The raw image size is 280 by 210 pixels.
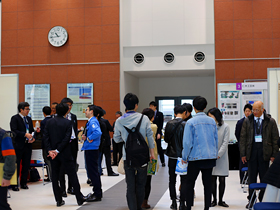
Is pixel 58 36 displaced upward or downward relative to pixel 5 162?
upward

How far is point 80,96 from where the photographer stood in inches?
480

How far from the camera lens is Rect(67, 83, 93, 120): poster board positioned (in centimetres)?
1215

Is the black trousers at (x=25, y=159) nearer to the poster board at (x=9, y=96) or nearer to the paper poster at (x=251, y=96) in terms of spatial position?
the poster board at (x=9, y=96)

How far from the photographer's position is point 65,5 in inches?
485

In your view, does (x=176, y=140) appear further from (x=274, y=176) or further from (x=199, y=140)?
(x=274, y=176)

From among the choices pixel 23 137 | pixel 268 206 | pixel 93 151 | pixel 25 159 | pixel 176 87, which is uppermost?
pixel 176 87

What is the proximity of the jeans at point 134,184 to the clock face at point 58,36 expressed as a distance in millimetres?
8929

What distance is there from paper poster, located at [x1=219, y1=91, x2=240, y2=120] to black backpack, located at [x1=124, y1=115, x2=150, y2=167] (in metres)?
6.57

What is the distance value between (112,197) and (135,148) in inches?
80.1

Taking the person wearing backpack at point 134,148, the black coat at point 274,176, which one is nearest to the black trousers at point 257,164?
the person wearing backpack at point 134,148

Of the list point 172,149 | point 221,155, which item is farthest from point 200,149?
point 221,155

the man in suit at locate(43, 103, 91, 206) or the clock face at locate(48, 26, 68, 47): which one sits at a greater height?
the clock face at locate(48, 26, 68, 47)

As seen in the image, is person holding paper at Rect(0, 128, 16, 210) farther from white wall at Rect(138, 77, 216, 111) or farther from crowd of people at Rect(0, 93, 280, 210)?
white wall at Rect(138, 77, 216, 111)

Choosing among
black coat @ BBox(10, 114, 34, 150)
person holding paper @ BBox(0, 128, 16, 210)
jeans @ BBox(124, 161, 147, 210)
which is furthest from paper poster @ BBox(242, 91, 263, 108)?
person holding paper @ BBox(0, 128, 16, 210)
